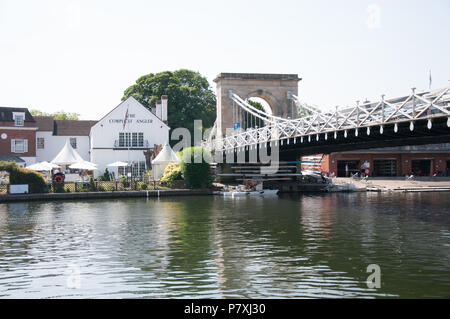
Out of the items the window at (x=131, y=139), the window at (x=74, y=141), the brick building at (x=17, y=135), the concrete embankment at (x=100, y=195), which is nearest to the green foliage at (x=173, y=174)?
the concrete embankment at (x=100, y=195)

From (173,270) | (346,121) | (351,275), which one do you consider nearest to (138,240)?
(173,270)

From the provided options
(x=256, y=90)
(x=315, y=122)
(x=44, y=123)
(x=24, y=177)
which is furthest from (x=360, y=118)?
(x=44, y=123)

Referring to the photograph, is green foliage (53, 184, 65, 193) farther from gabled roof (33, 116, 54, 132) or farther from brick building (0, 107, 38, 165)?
gabled roof (33, 116, 54, 132)

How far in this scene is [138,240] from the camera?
19.2 m

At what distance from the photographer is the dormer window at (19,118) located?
2314 inches

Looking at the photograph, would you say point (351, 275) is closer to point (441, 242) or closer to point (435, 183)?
point (441, 242)

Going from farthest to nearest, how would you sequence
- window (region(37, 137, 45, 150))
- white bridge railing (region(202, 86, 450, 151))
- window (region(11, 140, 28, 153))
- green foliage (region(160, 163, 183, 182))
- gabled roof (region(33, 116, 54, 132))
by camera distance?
gabled roof (region(33, 116, 54, 132)) < window (region(37, 137, 45, 150)) < window (region(11, 140, 28, 153)) < green foliage (region(160, 163, 183, 182)) < white bridge railing (region(202, 86, 450, 151))

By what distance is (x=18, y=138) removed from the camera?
2307 inches

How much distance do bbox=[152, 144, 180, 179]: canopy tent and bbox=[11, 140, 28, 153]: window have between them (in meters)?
17.9

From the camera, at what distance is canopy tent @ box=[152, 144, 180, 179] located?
154ft

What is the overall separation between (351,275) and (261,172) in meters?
41.4

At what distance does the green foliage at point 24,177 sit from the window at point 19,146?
1922 cm

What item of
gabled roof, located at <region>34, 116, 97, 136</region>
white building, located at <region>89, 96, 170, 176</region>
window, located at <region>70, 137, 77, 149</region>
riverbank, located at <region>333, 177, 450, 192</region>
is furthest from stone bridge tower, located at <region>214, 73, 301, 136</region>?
window, located at <region>70, 137, 77, 149</region>

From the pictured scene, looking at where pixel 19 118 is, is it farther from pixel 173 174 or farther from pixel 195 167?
pixel 195 167
